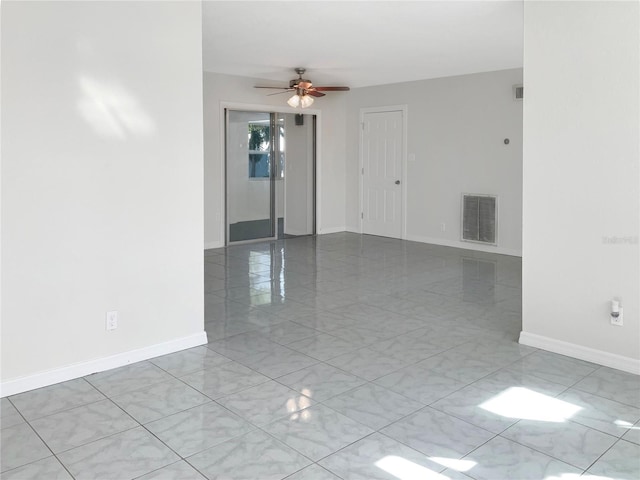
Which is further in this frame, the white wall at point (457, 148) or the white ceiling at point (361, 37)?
the white wall at point (457, 148)

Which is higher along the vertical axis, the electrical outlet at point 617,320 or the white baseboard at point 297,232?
the white baseboard at point 297,232

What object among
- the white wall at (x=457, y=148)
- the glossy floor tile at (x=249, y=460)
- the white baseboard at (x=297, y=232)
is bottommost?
the glossy floor tile at (x=249, y=460)

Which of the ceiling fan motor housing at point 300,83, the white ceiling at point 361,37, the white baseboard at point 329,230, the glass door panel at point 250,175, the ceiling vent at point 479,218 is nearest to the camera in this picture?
the white ceiling at point 361,37

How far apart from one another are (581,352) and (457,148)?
15.9 ft

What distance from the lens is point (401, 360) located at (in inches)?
148

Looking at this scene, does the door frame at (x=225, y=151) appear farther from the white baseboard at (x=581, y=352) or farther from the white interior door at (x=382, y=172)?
the white baseboard at (x=581, y=352)

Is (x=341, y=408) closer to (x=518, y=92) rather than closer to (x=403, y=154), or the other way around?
(x=518, y=92)

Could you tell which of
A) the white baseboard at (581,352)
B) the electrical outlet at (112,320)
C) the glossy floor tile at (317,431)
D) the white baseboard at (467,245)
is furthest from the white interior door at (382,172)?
the glossy floor tile at (317,431)

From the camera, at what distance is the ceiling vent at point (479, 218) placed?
25.4ft

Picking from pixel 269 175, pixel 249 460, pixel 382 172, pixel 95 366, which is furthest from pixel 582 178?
pixel 269 175

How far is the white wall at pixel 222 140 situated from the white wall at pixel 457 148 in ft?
1.93

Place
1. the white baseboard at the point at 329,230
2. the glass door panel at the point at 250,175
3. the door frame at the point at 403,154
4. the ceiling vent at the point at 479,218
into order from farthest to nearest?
the white baseboard at the point at 329,230 → the door frame at the point at 403,154 → the glass door panel at the point at 250,175 → the ceiling vent at the point at 479,218

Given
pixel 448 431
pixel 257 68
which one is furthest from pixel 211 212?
pixel 448 431

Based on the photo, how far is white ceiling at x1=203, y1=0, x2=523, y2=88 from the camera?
178 inches
